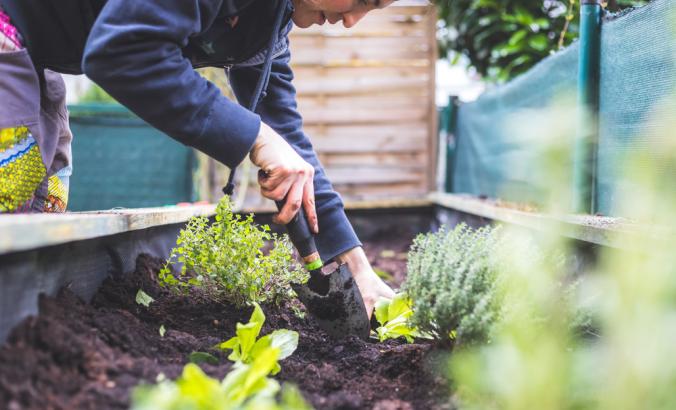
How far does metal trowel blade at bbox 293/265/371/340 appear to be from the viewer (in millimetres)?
1729

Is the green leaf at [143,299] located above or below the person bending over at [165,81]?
below

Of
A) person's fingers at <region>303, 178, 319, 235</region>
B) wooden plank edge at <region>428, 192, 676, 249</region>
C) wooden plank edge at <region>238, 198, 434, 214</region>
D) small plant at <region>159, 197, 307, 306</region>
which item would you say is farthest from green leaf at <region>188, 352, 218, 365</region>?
wooden plank edge at <region>238, 198, 434, 214</region>

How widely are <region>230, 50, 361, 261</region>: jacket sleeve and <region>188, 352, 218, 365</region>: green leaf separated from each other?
64cm

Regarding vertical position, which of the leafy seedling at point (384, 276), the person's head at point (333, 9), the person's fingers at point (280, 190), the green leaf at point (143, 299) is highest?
the person's head at point (333, 9)

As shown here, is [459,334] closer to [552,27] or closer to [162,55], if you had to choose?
[162,55]

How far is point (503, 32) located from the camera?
5.20 m

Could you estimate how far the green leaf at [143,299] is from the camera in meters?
1.70

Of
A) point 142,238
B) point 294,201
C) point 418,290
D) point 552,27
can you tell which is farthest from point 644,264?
point 552,27

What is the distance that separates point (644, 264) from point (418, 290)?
1.77 feet

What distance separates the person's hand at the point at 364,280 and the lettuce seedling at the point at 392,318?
66mm

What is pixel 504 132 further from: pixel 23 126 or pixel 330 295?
pixel 23 126

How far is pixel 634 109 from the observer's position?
85.7 inches

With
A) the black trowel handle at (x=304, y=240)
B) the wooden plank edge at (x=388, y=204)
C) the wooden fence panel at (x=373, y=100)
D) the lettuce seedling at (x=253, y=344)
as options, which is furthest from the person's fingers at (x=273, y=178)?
the wooden fence panel at (x=373, y=100)

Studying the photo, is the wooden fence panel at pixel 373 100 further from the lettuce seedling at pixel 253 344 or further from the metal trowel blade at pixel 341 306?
the lettuce seedling at pixel 253 344
